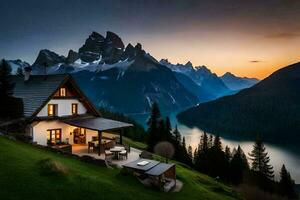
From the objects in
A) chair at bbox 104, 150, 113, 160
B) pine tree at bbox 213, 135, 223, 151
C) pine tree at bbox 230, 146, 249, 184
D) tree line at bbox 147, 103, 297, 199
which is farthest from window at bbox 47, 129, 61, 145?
pine tree at bbox 230, 146, 249, 184

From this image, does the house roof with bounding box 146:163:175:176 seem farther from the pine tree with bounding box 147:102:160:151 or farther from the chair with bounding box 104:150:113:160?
the pine tree with bounding box 147:102:160:151

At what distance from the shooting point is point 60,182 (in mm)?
18688

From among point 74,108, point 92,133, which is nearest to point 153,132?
point 92,133

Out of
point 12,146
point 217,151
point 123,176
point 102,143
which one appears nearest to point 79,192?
point 123,176

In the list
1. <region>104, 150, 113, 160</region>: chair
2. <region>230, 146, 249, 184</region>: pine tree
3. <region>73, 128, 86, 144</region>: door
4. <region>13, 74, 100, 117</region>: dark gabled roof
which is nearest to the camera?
<region>104, 150, 113, 160</region>: chair

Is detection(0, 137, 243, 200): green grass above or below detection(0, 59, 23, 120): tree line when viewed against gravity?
below

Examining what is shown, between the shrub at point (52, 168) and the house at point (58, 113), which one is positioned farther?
the house at point (58, 113)

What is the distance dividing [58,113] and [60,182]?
18.1 meters

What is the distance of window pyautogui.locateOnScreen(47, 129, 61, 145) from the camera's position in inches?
1371

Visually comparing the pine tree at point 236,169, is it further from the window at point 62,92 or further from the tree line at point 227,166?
the window at point 62,92

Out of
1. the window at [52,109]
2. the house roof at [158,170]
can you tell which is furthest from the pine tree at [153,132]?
the house roof at [158,170]

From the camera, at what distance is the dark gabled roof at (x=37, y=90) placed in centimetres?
3362

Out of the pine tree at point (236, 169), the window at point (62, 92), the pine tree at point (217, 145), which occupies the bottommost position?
the pine tree at point (236, 169)

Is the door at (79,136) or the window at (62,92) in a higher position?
the window at (62,92)
